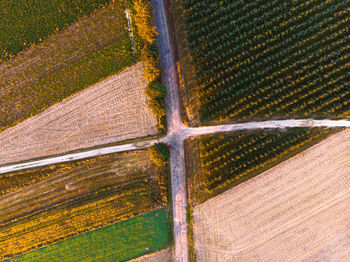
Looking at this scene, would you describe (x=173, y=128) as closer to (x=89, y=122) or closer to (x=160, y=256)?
(x=89, y=122)

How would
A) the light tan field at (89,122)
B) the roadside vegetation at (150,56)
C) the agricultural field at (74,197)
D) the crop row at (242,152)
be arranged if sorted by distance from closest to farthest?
the roadside vegetation at (150,56) < the crop row at (242,152) < the agricultural field at (74,197) < the light tan field at (89,122)

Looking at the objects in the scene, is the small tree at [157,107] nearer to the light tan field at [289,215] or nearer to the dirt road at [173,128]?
the dirt road at [173,128]

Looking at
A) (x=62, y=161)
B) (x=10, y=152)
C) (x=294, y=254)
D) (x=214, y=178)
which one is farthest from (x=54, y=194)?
(x=294, y=254)

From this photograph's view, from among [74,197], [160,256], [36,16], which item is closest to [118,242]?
[160,256]

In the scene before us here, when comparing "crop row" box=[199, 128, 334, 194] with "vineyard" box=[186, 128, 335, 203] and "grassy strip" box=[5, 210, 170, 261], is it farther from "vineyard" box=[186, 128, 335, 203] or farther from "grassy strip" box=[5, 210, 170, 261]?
"grassy strip" box=[5, 210, 170, 261]

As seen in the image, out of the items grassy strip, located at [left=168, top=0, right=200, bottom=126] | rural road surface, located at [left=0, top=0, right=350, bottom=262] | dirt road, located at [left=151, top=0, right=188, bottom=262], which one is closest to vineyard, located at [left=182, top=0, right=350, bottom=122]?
grassy strip, located at [left=168, top=0, right=200, bottom=126]

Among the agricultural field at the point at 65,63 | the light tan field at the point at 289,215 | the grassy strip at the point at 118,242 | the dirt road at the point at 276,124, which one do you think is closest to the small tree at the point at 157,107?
the dirt road at the point at 276,124

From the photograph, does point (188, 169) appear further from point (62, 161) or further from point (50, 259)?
point (50, 259)
